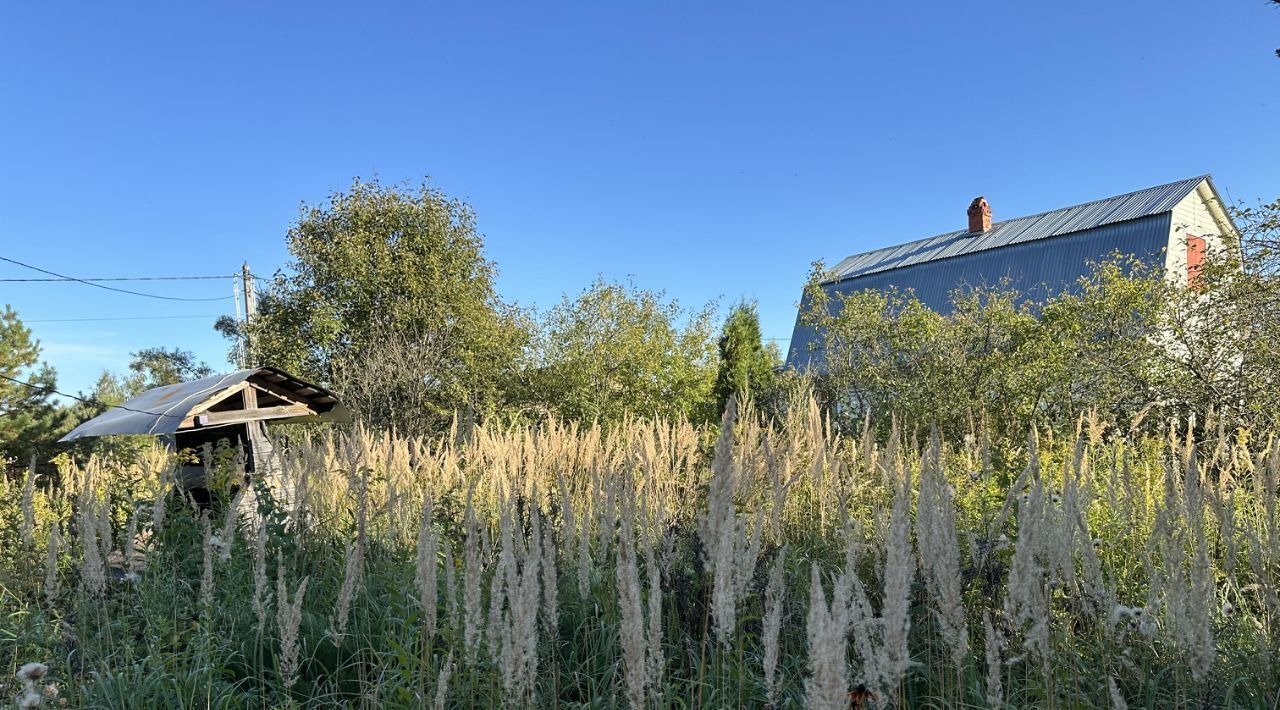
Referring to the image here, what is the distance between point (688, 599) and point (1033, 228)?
61.0 feet

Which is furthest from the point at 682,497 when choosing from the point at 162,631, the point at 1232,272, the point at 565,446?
the point at 1232,272

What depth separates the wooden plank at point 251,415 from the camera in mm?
6344

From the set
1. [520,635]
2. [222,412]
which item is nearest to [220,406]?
[222,412]

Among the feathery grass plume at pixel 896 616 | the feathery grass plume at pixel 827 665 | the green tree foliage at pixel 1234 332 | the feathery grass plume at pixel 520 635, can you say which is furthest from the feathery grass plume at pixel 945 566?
the green tree foliage at pixel 1234 332

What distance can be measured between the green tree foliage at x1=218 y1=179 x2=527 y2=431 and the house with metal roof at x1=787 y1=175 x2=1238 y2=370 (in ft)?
20.0

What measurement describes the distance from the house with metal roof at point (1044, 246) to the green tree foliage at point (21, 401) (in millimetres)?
13778

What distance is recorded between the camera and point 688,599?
2.42m

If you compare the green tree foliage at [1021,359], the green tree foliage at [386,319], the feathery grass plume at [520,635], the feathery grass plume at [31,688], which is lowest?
the feathery grass plume at [31,688]

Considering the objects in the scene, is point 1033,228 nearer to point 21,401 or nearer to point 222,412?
point 222,412

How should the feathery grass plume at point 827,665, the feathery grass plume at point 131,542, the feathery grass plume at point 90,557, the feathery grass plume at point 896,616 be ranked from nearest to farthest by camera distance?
1. the feathery grass plume at point 827,665
2. the feathery grass plume at point 896,616
3. the feathery grass plume at point 90,557
4. the feathery grass plume at point 131,542

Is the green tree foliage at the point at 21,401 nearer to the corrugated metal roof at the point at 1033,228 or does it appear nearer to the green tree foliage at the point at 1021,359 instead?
the green tree foliage at the point at 1021,359

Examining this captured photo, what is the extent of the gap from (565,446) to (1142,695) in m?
3.80

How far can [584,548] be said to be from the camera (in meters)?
1.95

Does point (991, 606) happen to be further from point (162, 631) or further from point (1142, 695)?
point (162, 631)
